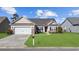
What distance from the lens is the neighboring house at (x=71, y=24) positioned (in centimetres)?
849

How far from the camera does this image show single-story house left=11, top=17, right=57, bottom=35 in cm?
859

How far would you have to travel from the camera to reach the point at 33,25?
9.19 metres

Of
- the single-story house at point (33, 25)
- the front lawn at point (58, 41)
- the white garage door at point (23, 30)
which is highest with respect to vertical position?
the single-story house at point (33, 25)

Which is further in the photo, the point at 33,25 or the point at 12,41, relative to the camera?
the point at 12,41

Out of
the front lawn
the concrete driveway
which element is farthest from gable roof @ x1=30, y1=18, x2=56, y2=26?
the concrete driveway

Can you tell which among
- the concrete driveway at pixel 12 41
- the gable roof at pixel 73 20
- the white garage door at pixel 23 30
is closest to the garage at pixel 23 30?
the white garage door at pixel 23 30

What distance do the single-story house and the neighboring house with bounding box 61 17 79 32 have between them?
0.40 meters

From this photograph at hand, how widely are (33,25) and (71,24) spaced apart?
158cm

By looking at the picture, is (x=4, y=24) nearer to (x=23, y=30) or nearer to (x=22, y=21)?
(x=22, y=21)

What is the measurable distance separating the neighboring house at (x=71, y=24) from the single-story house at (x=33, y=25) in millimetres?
397

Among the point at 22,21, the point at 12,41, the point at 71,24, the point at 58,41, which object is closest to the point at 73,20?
the point at 71,24

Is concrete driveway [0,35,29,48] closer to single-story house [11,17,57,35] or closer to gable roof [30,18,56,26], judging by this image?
single-story house [11,17,57,35]

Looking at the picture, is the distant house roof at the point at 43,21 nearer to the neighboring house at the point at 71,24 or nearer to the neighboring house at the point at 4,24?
the neighboring house at the point at 71,24
